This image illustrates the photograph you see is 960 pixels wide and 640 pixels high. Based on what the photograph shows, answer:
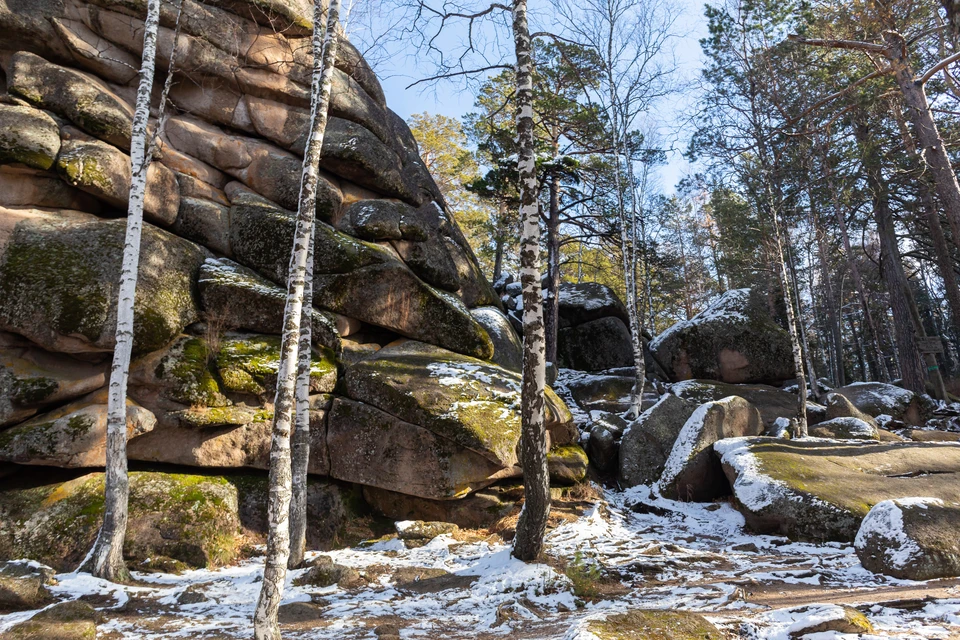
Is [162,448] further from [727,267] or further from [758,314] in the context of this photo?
[727,267]

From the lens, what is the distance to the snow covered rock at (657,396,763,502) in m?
10.4

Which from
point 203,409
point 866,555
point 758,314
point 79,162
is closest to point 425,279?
point 203,409

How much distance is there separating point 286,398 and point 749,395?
49.9ft

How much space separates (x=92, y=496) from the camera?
7758 millimetres

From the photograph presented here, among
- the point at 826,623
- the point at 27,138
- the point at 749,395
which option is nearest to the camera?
the point at 826,623

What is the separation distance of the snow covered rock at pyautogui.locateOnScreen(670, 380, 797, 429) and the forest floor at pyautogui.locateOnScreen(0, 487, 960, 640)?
802cm

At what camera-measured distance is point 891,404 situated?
1566 cm

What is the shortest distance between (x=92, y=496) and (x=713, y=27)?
60.1 ft

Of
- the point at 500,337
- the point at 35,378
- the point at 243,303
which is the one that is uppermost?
the point at 243,303

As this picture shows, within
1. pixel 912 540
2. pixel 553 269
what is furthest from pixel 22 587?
pixel 553 269

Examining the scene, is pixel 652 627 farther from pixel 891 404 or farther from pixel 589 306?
pixel 589 306

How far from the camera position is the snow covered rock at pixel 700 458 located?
10375mm

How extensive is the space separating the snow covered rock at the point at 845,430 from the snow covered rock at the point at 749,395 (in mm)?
1769

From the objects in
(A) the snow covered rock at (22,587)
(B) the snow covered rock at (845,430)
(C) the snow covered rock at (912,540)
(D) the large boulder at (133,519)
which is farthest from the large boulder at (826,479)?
(A) the snow covered rock at (22,587)
